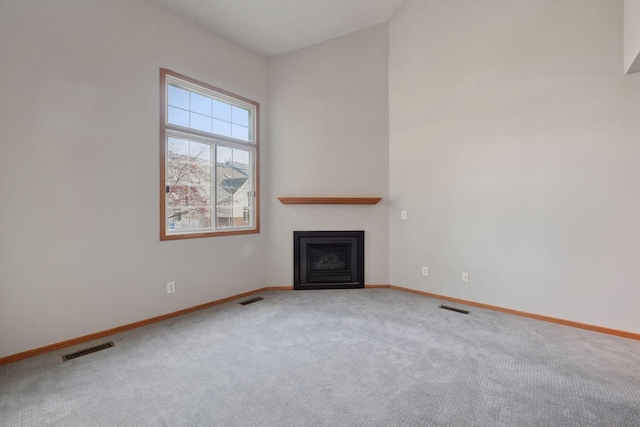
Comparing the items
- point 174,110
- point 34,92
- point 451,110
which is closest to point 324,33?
point 451,110

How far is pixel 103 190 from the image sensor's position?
2.73 meters

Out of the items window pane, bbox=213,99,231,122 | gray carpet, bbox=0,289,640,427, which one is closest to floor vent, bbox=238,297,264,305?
gray carpet, bbox=0,289,640,427

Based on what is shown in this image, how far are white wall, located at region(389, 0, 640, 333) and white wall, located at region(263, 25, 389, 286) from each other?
226mm

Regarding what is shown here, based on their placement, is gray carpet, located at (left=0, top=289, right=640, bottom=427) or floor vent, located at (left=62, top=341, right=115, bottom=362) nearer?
gray carpet, located at (left=0, top=289, right=640, bottom=427)

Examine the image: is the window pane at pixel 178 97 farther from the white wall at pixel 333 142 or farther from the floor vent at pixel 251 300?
the floor vent at pixel 251 300

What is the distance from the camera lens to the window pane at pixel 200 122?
138 inches

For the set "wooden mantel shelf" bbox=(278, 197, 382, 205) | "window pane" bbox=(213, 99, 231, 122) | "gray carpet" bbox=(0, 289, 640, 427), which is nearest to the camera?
"gray carpet" bbox=(0, 289, 640, 427)

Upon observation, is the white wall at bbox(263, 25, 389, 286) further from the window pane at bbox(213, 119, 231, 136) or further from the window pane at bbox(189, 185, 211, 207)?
the window pane at bbox(189, 185, 211, 207)

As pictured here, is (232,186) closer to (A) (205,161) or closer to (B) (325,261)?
(A) (205,161)

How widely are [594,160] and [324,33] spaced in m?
3.43

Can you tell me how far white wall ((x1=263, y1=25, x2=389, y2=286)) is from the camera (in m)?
4.21

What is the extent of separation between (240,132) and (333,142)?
4.27 feet

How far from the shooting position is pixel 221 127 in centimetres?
379

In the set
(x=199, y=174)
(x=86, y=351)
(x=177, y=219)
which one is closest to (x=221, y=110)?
(x=199, y=174)
